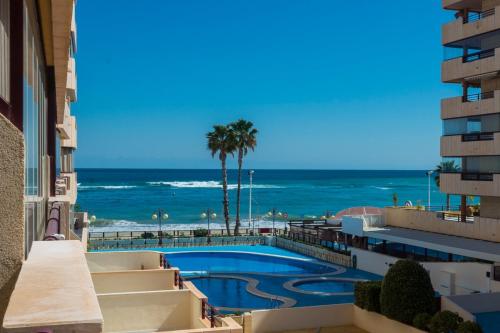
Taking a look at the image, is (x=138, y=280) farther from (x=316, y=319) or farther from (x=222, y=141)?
(x=222, y=141)

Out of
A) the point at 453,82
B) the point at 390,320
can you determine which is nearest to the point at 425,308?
the point at 390,320

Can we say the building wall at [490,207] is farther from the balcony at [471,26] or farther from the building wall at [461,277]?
the balcony at [471,26]

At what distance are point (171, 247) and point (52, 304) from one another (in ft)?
140

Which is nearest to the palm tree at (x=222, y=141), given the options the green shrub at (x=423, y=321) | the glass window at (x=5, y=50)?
the green shrub at (x=423, y=321)

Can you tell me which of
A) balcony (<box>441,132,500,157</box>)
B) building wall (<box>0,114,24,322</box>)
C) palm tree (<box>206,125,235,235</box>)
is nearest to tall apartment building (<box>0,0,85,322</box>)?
building wall (<box>0,114,24,322</box>)

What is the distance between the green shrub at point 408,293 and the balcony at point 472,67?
52.6ft

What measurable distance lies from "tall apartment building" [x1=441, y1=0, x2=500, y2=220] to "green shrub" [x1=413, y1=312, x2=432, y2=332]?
47.0ft

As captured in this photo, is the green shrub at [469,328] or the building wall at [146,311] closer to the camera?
the green shrub at [469,328]

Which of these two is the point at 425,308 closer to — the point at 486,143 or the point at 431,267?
the point at 431,267

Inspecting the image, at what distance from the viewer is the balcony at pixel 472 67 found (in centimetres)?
2895

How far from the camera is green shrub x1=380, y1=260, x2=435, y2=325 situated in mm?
16891

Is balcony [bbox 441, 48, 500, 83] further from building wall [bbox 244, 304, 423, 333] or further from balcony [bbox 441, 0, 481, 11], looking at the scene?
building wall [bbox 244, 304, 423, 333]

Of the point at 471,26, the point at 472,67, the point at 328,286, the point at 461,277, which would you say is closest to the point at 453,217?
the point at 461,277

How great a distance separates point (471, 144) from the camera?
100.0 feet
